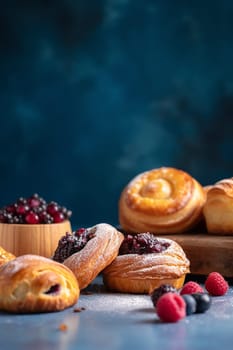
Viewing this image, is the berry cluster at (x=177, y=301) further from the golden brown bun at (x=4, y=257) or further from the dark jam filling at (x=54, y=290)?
the golden brown bun at (x=4, y=257)

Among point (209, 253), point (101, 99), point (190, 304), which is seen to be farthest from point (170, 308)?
point (101, 99)

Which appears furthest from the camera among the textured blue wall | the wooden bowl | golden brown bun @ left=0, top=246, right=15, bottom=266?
the textured blue wall

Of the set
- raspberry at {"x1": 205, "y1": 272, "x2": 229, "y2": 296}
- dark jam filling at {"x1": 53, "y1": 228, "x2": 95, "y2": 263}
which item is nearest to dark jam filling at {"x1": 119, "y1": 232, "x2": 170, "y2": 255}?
dark jam filling at {"x1": 53, "y1": 228, "x2": 95, "y2": 263}

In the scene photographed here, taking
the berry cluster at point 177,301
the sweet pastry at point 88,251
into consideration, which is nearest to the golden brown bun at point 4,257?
the sweet pastry at point 88,251

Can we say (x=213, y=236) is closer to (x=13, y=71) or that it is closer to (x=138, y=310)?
(x=138, y=310)

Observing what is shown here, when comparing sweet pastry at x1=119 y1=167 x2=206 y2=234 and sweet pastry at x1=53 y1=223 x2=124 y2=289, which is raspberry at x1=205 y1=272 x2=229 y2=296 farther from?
sweet pastry at x1=119 y1=167 x2=206 y2=234

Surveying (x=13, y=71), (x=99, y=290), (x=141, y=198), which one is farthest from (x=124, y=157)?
(x=99, y=290)

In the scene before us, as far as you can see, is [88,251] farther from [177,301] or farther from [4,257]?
[177,301]
